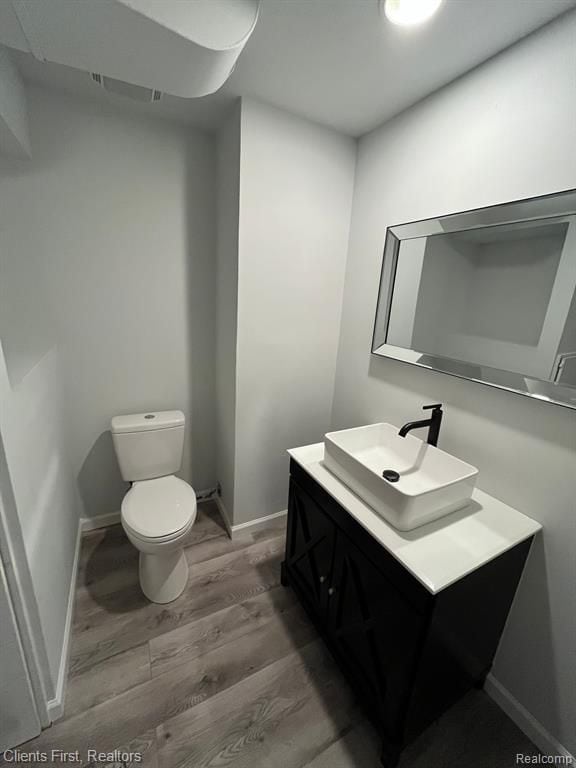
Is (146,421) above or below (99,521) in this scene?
above

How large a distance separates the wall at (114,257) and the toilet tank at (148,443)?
20 centimetres

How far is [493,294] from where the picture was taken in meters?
1.21

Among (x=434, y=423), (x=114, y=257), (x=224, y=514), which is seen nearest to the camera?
(x=434, y=423)

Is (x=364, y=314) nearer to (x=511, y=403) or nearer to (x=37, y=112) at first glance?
(x=511, y=403)

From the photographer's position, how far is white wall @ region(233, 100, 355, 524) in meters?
1.53

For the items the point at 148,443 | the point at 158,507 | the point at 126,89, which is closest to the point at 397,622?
the point at 158,507

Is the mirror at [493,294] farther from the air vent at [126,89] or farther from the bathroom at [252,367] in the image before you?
the air vent at [126,89]

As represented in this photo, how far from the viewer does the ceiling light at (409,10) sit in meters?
0.94

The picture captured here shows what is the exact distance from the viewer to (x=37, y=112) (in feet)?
4.66

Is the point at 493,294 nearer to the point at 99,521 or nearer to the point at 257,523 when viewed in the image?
the point at 257,523

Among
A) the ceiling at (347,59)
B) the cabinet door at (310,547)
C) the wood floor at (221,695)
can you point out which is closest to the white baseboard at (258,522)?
the wood floor at (221,695)

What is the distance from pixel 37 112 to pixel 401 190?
1714mm

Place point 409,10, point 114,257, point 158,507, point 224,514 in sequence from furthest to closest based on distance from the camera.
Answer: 1. point 224,514
2. point 114,257
3. point 158,507
4. point 409,10

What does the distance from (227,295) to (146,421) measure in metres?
0.85
